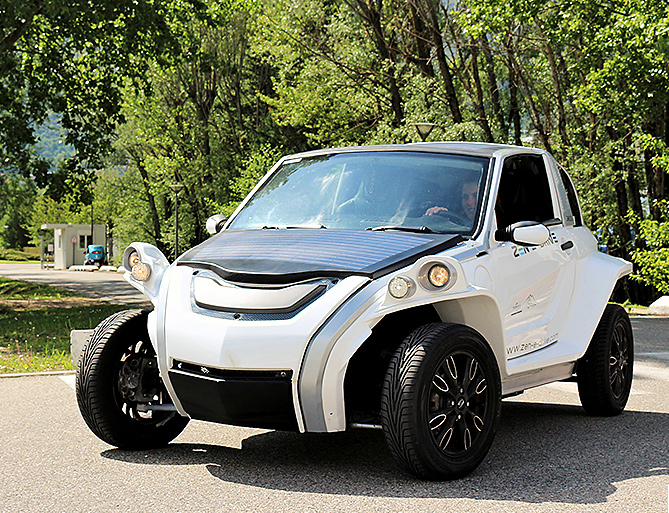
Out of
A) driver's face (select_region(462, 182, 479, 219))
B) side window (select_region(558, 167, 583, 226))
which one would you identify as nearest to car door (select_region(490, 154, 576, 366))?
driver's face (select_region(462, 182, 479, 219))

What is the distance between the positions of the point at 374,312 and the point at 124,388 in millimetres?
1785

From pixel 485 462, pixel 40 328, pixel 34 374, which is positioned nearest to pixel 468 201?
pixel 485 462

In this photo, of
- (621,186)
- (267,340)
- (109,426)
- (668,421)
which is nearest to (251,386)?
(267,340)

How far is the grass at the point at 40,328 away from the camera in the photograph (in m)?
10.6

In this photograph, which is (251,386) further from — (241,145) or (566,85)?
(241,145)

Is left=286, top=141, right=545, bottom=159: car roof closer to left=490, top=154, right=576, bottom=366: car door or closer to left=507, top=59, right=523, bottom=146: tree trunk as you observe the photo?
left=490, top=154, right=576, bottom=366: car door

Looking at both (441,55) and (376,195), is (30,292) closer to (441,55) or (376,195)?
(441,55)

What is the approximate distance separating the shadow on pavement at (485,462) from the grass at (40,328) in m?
4.82

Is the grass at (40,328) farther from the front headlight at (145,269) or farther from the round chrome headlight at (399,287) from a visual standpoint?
the round chrome headlight at (399,287)

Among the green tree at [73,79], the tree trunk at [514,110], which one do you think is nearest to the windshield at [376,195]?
the green tree at [73,79]

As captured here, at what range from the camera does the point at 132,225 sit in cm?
5884

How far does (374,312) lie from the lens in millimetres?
4766

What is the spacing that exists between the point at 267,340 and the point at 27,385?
4.87 metres

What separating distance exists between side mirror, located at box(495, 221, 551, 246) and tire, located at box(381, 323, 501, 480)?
0.83 metres
